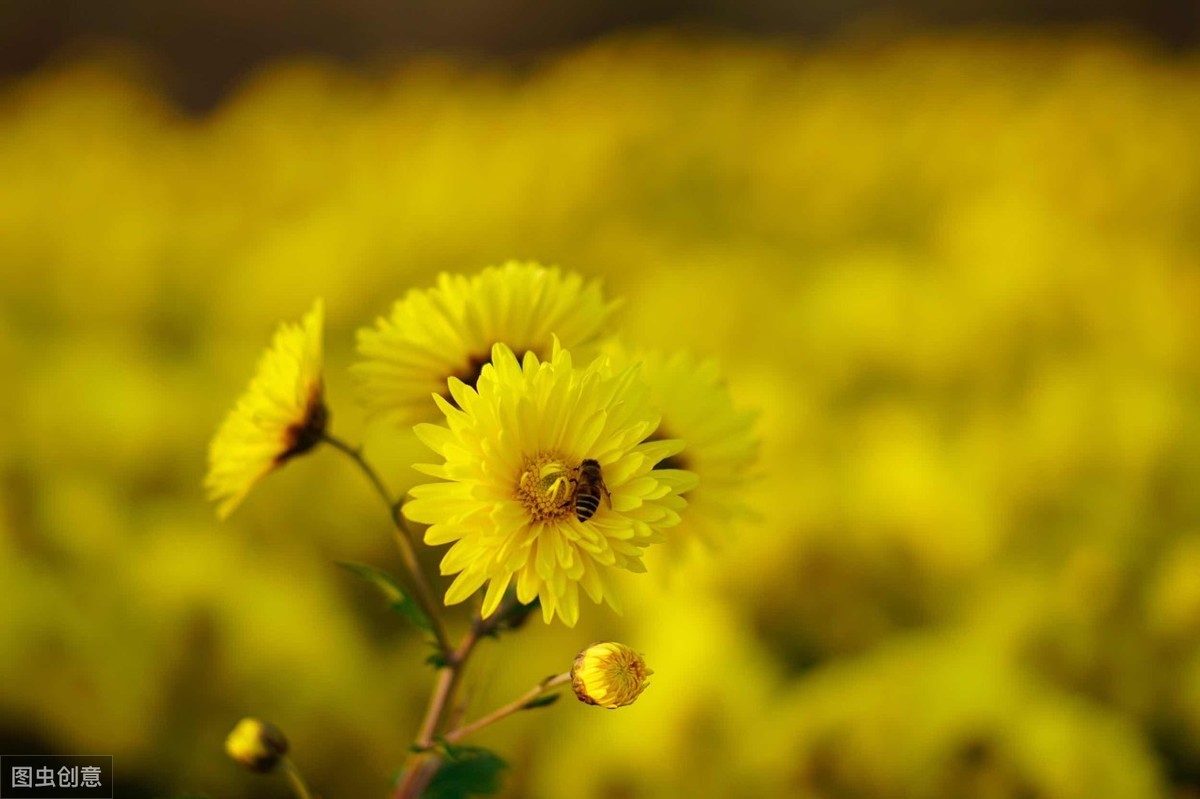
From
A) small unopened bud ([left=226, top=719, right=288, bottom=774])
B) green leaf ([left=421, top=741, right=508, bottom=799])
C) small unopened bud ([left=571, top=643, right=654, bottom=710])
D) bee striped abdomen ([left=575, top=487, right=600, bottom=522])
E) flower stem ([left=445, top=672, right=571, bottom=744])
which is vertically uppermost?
bee striped abdomen ([left=575, top=487, right=600, bottom=522])

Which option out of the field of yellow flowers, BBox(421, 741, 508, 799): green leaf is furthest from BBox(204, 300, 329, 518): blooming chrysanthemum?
the field of yellow flowers


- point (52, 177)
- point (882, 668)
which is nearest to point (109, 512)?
point (52, 177)

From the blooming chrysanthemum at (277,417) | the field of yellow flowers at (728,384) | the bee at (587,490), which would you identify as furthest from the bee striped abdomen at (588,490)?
the field of yellow flowers at (728,384)

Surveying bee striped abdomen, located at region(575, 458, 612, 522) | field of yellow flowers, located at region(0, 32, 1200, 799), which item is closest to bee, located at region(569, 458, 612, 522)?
bee striped abdomen, located at region(575, 458, 612, 522)

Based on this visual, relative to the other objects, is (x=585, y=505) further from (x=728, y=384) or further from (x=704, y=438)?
(x=728, y=384)

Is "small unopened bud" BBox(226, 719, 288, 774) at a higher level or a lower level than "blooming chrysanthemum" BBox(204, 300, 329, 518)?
lower

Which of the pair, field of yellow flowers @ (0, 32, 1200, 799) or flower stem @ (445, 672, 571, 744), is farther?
field of yellow flowers @ (0, 32, 1200, 799)

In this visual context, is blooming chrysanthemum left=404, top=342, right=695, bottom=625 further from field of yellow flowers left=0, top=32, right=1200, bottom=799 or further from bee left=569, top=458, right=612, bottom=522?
field of yellow flowers left=0, top=32, right=1200, bottom=799

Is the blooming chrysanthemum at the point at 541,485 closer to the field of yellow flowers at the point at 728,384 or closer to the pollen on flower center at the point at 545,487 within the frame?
the pollen on flower center at the point at 545,487
